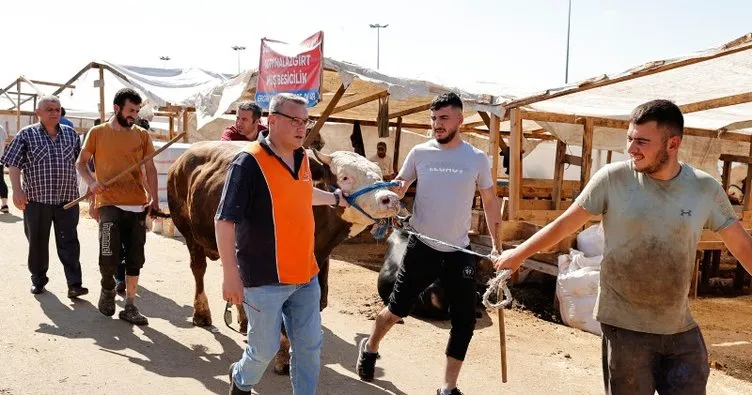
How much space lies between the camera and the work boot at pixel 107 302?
6078mm

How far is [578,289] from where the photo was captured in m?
6.73

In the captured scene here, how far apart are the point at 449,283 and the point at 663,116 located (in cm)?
199

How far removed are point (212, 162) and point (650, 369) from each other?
12.8 feet

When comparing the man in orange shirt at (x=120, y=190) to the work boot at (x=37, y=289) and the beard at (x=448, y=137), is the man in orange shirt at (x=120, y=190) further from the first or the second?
the beard at (x=448, y=137)

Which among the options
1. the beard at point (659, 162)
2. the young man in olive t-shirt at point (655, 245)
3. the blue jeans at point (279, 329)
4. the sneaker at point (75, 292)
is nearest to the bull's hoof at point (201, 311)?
the sneaker at point (75, 292)

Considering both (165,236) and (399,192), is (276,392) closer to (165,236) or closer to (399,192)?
(399,192)

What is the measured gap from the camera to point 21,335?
5.52 metres

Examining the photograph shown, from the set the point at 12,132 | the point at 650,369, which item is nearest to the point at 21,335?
the point at 650,369

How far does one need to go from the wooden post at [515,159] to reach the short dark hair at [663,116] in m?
5.07

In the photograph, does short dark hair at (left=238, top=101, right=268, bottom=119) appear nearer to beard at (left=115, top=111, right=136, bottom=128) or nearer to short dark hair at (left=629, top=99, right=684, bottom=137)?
beard at (left=115, top=111, right=136, bottom=128)

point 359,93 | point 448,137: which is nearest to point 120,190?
point 448,137

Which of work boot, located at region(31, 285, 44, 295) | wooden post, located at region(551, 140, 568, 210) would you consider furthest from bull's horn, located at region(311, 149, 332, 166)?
wooden post, located at region(551, 140, 568, 210)

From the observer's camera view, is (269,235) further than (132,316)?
No

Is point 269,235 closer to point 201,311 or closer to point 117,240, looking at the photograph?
point 201,311
